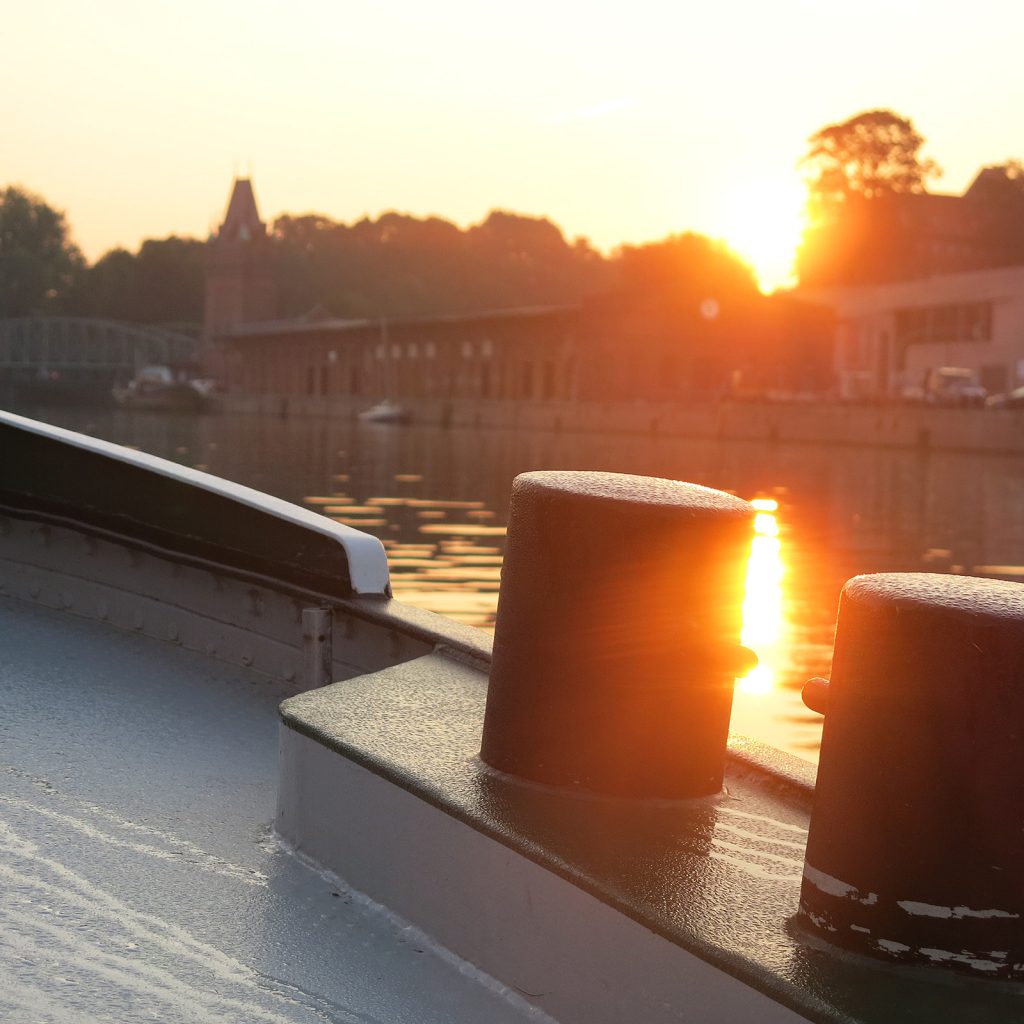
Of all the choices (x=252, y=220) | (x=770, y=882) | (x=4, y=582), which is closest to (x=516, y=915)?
(x=770, y=882)

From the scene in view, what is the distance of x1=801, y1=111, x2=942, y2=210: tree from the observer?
89.4 metres

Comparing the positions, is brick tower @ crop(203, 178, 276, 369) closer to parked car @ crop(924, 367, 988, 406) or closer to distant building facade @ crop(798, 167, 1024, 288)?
distant building facade @ crop(798, 167, 1024, 288)

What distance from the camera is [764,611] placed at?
54.7 feet

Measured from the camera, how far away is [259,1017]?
2.53 meters

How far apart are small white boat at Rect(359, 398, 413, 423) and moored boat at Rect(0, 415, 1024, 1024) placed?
75.0 metres

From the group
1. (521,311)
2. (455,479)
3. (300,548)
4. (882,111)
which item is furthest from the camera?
(882,111)

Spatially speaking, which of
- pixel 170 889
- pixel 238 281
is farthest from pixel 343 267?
pixel 170 889

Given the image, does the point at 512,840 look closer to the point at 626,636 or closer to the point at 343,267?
the point at 626,636

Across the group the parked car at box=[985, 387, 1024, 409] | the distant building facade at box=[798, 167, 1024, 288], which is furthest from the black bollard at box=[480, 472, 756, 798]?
the distant building facade at box=[798, 167, 1024, 288]

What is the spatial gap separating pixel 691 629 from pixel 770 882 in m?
0.55

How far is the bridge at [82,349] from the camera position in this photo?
129 m

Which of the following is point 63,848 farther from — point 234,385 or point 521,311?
point 234,385

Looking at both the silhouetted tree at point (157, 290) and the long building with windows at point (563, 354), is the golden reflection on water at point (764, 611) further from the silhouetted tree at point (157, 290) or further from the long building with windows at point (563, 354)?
the silhouetted tree at point (157, 290)

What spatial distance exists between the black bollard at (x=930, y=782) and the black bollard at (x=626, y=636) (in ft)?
1.94
